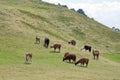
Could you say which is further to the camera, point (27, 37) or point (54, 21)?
point (54, 21)

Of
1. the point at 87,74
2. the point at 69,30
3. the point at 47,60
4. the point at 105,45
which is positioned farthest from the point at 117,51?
the point at 87,74

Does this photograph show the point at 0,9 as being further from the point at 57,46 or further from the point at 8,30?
the point at 57,46

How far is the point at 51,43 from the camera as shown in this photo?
206 ft

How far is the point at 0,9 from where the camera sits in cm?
7388

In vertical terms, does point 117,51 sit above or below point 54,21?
below

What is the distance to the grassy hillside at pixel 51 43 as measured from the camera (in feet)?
132

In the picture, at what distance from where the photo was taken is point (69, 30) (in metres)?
92.1

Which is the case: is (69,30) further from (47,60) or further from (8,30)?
(47,60)

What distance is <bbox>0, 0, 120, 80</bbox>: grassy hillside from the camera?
40344 mm

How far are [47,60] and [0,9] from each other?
1058 inches

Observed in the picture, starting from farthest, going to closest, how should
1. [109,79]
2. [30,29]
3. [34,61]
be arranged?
1. [30,29]
2. [34,61]
3. [109,79]

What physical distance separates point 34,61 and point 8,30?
1666cm

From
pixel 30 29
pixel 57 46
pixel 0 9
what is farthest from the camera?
pixel 0 9

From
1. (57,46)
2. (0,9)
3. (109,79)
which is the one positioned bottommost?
(109,79)
